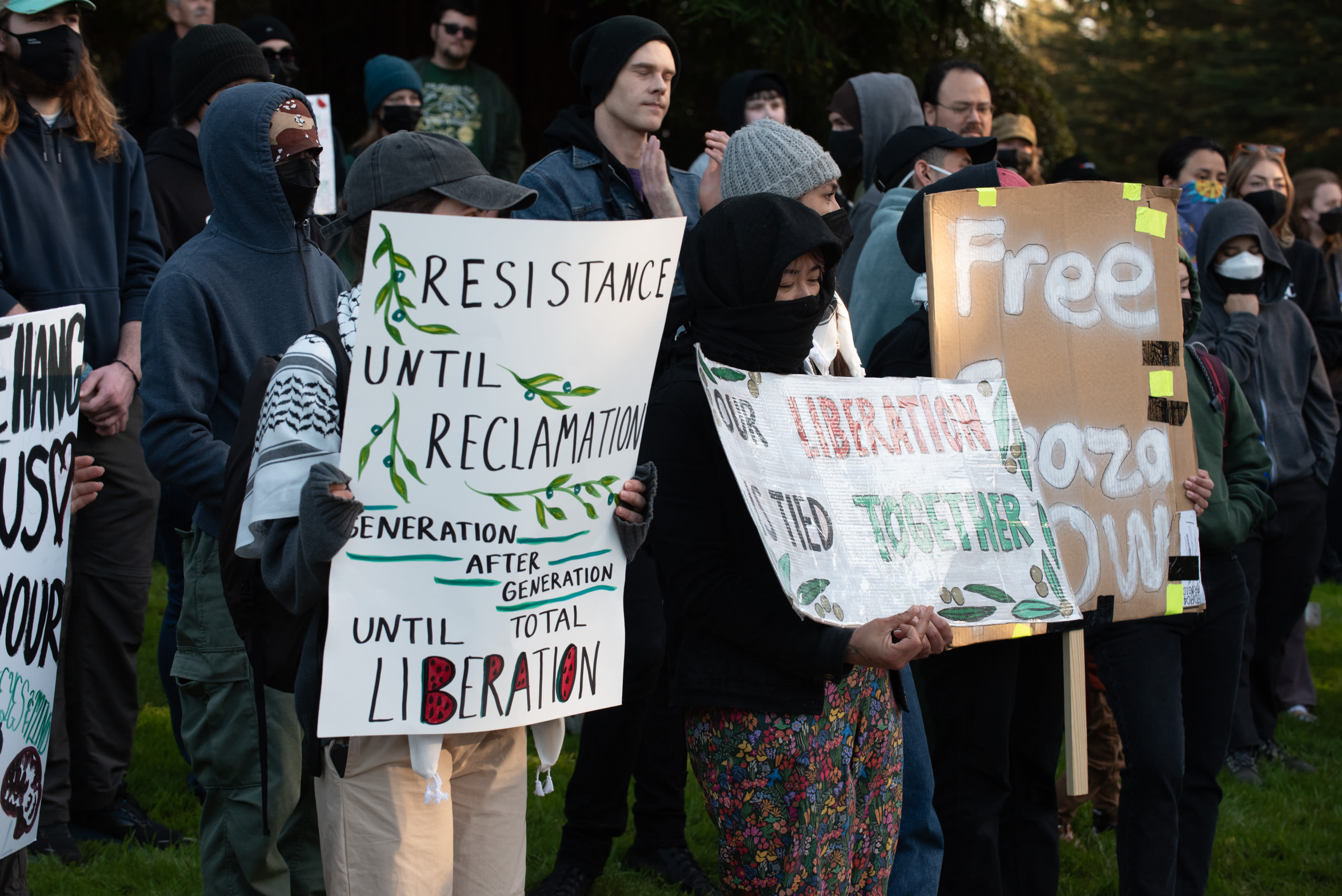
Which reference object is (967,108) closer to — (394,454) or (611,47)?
(611,47)

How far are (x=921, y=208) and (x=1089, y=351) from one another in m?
0.60

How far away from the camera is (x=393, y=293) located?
95.4 inches

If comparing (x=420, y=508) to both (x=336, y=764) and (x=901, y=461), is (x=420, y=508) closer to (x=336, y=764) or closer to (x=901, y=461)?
(x=336, y=764)

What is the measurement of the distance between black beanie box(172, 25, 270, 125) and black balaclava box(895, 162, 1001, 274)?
2118 millimetres

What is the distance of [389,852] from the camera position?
257 cm

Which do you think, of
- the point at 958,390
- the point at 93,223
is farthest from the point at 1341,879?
the point at 93,223

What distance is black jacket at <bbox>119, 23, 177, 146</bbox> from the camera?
251 inches

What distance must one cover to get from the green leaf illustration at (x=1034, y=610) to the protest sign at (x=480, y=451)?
39.8 inches

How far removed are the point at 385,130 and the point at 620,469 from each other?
13.1ft

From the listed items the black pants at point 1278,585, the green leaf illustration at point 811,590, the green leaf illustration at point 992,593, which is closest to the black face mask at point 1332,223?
the black pants at point 1278,585

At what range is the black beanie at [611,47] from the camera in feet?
14.6

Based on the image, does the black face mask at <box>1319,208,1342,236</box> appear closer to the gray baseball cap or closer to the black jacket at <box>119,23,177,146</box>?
the black jacket at <box>119,23,177,146</box>

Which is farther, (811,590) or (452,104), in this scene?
(452,104)

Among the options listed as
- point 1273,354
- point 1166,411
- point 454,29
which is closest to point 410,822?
point 1166,411
